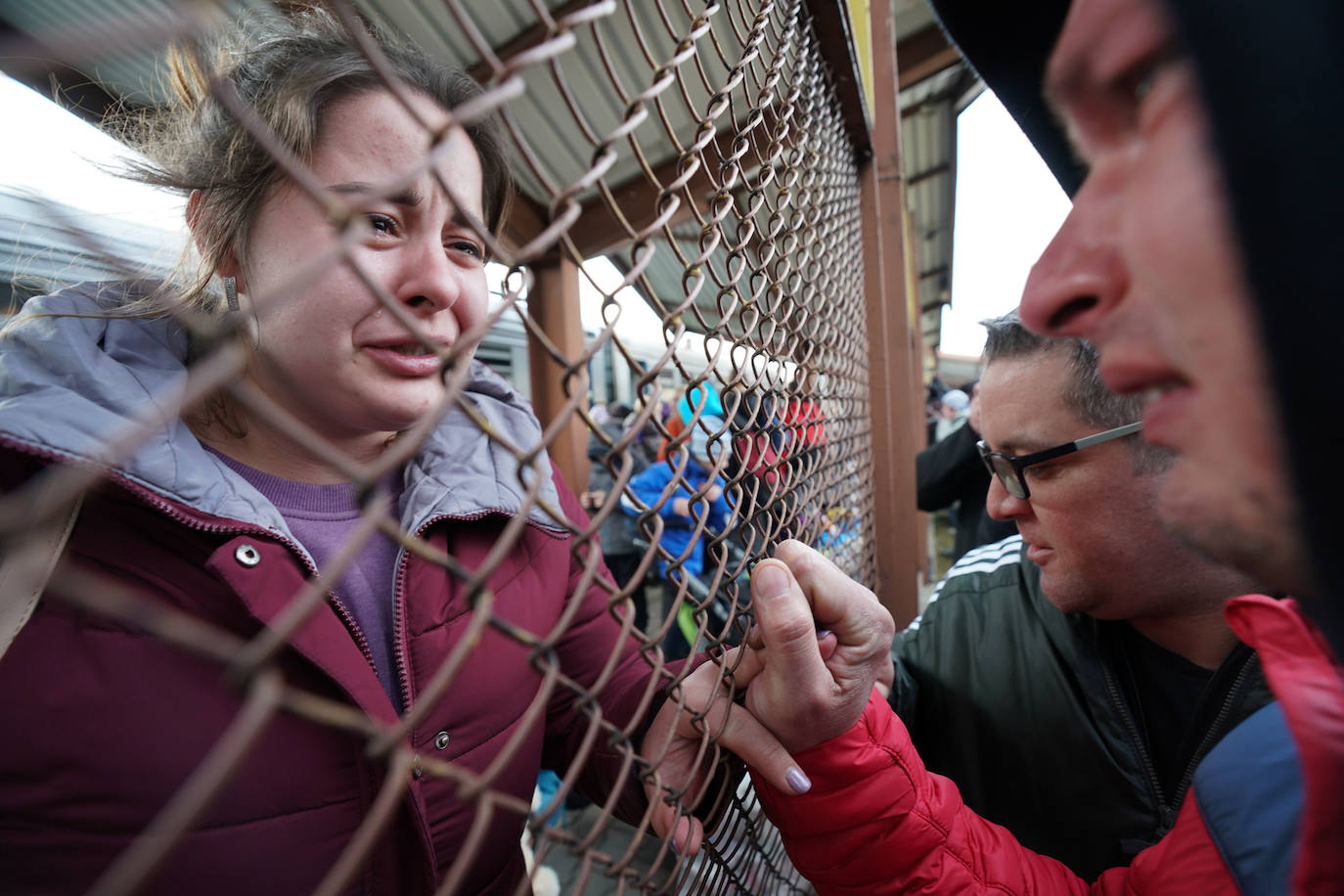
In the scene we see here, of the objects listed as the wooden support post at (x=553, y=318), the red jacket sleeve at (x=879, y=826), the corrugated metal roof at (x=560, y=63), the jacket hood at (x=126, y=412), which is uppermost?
the corrugated metal roof at (x=560, y=63)

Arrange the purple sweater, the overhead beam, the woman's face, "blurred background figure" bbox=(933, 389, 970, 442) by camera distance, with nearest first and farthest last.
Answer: the woman's face < the purple sweater < the overhead beam < "blurred background figure" bbox=(933, 389, 970, 442)

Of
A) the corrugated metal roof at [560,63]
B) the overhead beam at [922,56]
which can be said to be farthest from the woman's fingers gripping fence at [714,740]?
the overhead beam at [922,56]

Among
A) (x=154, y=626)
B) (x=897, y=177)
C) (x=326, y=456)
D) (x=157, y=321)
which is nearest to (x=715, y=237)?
(x=326, y=456)

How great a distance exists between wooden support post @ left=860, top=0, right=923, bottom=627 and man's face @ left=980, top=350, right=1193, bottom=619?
1.19 metres

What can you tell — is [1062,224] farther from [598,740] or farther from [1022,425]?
[598,740]

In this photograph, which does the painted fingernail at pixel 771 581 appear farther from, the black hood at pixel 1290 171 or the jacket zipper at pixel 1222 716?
the jacket zipper at pixel 1222 716

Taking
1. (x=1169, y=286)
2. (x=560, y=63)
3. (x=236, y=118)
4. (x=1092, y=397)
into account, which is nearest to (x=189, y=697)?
(x=236, y=118)

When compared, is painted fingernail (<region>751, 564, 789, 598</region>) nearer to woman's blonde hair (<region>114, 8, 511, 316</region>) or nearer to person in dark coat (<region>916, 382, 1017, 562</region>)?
woman's blonde hair (<region>114, 8, 511, 316</region>)

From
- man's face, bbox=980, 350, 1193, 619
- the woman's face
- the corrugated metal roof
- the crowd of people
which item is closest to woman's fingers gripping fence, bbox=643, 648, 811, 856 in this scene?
the crowd of people

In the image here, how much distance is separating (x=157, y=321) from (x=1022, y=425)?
6.28 feet

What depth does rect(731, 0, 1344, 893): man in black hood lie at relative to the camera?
14.5 inches

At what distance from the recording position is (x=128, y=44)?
316mm

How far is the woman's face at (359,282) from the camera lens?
2.91 ft

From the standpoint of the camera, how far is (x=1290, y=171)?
365 millimetres
